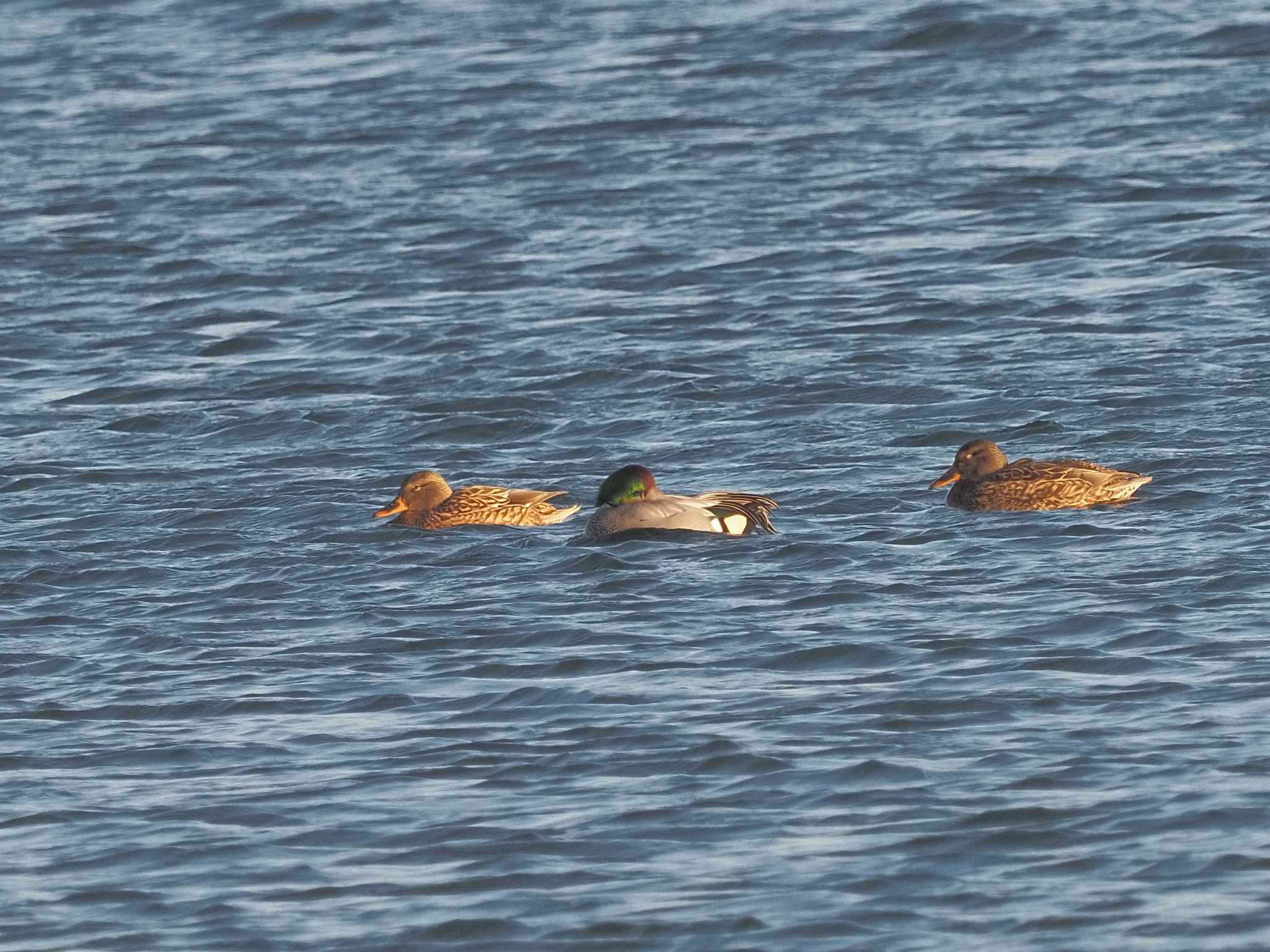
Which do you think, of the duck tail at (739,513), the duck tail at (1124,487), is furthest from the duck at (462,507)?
the duck tail at (1124,487)

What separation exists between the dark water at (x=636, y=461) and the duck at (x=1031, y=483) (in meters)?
0.17

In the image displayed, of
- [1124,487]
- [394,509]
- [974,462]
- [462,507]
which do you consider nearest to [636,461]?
[462,507]

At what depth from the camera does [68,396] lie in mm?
19375

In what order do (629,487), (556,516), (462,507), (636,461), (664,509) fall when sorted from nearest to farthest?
1. (664,509)
2. (629,487)
3. (462,507)
4. (556,516)
5. (636,461)

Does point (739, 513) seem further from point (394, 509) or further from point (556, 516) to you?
point (394, 509)

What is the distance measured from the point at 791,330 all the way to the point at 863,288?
4.52ft

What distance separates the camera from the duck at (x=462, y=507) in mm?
14945

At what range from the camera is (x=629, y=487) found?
1466 centimetres

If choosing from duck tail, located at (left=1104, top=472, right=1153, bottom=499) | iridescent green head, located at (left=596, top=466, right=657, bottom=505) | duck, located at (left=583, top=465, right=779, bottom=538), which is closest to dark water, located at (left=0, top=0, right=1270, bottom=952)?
duck tail, located at (left=1104, top=472, right=1153, bottom=499)

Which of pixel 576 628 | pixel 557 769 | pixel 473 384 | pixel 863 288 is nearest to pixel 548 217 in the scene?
pixel 863 288

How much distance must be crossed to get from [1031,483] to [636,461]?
9.66 ft

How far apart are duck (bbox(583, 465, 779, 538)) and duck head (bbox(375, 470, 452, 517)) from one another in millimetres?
925

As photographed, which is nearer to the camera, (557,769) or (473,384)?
(557,769)

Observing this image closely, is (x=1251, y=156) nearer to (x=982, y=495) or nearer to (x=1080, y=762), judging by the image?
(x=982, y=495)
